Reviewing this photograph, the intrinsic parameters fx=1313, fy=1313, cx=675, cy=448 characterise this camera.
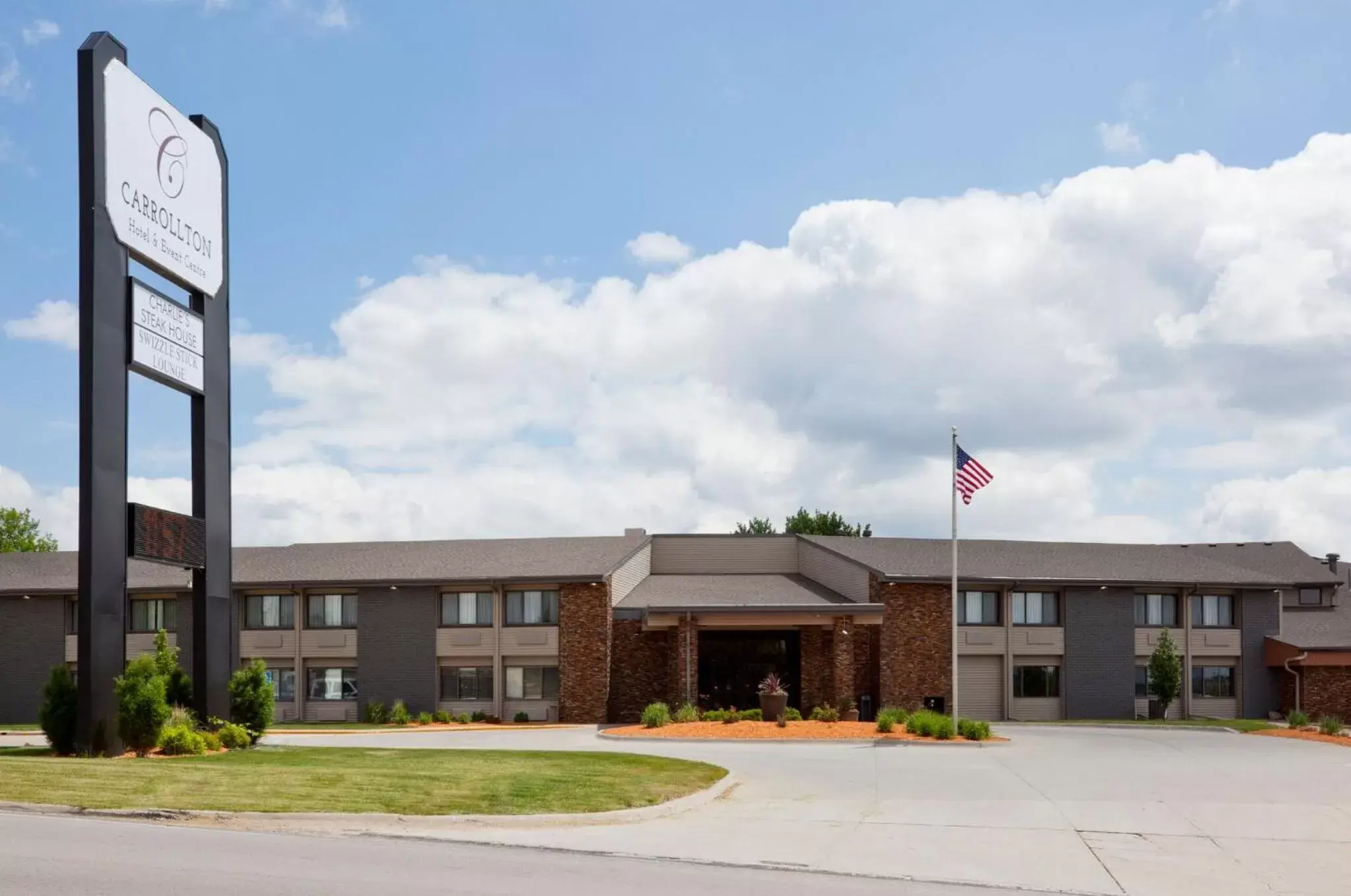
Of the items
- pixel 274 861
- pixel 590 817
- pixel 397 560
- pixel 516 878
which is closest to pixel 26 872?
pixel 274 861

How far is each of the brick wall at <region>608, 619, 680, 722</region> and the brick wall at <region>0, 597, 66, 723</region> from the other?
62.9 feet

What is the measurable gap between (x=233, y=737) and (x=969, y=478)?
18.6 m

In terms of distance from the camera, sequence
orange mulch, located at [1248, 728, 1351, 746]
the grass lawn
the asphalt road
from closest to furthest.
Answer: the asphalt road
the grass lawn
orange mulch, located at [1248, 728, 1351, 746]

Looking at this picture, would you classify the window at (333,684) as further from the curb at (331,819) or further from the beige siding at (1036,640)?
the curb at (331,819)

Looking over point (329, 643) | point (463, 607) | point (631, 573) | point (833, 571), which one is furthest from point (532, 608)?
point (833, 571)

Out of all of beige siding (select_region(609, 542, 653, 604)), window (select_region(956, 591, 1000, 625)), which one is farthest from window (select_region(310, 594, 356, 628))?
window (select_region(956, 591, 1000, 625))

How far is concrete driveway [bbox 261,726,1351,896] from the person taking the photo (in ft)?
45.9

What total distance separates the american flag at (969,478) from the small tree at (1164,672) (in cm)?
1517

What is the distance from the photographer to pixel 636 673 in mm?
42938

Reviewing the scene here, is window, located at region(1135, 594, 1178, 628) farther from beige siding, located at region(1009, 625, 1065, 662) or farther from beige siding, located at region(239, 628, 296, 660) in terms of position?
beige siding, located at region(239, 628, 296, 660)

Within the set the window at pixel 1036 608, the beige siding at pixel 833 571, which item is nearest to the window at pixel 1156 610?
the window at pixel 1036 608

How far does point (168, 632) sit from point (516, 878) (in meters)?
36.8

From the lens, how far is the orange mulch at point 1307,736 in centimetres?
3419

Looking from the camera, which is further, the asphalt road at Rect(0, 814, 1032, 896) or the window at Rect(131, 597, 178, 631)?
the window at Rect(131, 597, 178, 631)
